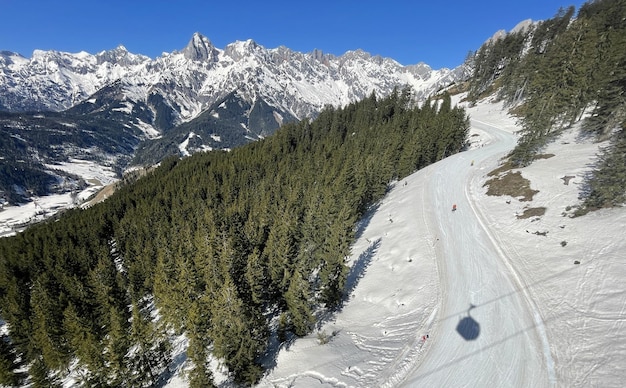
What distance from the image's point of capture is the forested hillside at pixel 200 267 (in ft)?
85.2

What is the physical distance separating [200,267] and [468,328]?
3181 centimetres

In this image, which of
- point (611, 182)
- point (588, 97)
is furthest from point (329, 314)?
point (588, 97)

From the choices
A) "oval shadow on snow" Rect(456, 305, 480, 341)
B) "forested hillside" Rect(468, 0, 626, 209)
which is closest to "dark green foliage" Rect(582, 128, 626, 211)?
"forested hillside" Rect(468, 0, 626, 209)

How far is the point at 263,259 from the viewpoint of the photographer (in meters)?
35.5

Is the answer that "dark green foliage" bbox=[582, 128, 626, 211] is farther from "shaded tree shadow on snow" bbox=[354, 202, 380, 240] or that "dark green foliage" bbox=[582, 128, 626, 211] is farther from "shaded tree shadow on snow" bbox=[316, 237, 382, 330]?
"shaded tree shadow on snow" bbox=[354, 202, 380, 240]

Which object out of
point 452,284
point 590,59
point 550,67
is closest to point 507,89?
point 550,67

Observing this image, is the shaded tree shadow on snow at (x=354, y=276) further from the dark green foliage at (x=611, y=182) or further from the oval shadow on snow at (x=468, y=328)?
the dark green foliage at (x=611, y=182)

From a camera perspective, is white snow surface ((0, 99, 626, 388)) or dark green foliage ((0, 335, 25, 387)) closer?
white snow surface ((0, 99, 626, 388))

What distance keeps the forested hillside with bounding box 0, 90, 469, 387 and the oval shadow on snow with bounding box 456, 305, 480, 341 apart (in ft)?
34.1

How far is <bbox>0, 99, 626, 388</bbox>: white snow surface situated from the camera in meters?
17.7

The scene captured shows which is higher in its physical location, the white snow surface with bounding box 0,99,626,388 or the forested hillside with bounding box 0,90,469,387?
the forested hillside with bounding box 0,90,469,387

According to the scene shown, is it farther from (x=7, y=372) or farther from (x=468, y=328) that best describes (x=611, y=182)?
(x=7, y=372)

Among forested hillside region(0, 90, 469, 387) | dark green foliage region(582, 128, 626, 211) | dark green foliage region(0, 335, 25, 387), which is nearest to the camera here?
dark green foliage region(582, 128, 626, 211)

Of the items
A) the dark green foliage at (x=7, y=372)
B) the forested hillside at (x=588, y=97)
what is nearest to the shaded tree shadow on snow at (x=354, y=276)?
the forested hillside at (x=588, y=97)
